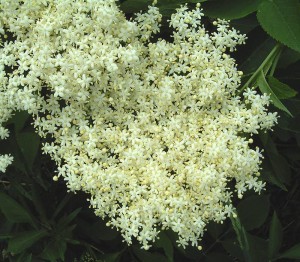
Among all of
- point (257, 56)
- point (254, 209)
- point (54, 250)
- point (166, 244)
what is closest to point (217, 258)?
point (254, 209)

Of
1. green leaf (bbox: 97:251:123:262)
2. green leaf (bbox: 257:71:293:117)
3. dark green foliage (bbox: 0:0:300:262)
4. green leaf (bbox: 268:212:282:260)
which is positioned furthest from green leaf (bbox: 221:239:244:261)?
green leaf (bbox: 257:71:293:117)

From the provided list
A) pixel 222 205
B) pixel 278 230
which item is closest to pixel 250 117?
pixel 222 205

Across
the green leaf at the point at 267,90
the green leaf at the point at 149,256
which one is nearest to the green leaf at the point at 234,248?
the green leaf at the point at 149,256

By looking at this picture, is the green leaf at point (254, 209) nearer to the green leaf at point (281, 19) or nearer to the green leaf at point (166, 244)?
the green leaf at point (166, 244)

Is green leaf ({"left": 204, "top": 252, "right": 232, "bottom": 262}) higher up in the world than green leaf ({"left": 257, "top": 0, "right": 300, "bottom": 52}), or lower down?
lower down

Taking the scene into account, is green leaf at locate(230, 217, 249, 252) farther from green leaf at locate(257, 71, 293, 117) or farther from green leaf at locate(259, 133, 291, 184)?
green leaf at locate(257, 71, 293, 117)

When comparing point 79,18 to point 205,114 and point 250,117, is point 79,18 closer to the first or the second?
point 205,114
